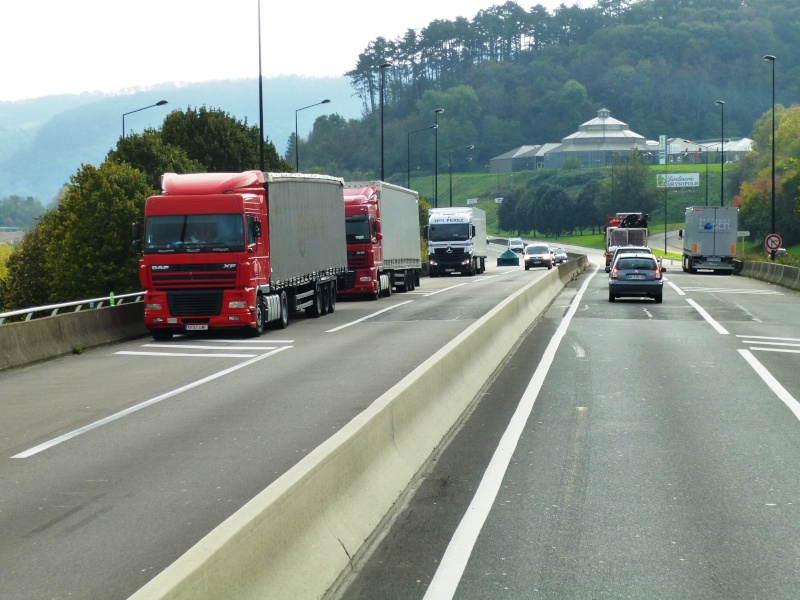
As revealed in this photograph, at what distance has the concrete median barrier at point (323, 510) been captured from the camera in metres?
5.31

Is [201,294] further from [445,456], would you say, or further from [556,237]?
[556,237]

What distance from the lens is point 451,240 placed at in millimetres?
63438

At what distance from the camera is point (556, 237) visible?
180m

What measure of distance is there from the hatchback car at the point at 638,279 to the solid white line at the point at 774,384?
14.6 metres

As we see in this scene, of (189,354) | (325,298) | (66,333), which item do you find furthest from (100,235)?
(189,354)

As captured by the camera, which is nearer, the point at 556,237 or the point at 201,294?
the point at 201,294

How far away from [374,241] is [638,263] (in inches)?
342

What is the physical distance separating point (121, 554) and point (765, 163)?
521 ft

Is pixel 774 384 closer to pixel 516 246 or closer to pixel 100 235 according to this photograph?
pixel 100 235

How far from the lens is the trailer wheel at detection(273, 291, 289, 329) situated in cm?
2820

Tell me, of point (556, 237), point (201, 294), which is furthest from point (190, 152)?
point (556, 237)

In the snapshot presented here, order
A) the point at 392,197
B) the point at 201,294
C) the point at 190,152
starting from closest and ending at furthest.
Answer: the point at 201,294 < the point at 392,197 < the point at 190,152

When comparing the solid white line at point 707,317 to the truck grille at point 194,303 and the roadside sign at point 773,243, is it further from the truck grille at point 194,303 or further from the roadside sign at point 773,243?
the roadside sign at point 773,243

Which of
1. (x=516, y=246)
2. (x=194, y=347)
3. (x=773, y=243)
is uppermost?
(x=773, y=243)
